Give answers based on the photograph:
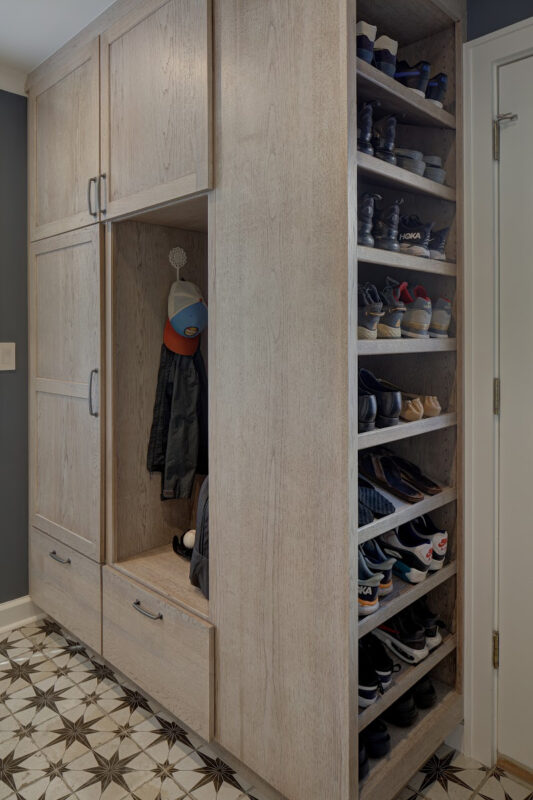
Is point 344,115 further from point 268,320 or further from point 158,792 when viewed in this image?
point 158,792

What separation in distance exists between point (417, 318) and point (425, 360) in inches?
10.1

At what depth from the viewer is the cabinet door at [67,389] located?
83.7 inches

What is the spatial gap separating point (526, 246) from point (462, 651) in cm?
129

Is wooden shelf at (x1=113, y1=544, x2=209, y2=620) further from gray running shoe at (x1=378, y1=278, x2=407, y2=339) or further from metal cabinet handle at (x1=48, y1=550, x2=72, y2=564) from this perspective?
gray running shoe at (x1=378, y1=278, x2=407, y2=339)

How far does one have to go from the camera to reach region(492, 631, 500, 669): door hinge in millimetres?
1729

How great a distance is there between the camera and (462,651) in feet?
5.90

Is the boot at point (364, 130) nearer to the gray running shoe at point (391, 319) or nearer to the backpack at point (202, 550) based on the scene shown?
the gray running shoe at point (391, 319)

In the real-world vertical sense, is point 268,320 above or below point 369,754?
above

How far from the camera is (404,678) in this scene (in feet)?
5.24

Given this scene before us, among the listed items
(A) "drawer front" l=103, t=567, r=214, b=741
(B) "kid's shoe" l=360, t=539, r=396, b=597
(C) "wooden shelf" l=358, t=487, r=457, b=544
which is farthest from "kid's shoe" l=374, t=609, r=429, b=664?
(A) "drawer front" l=103, t=567, r=214, b=741

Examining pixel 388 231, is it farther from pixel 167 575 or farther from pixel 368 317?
pixel 167 575

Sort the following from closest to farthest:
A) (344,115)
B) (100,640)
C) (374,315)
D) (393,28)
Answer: (344,115) → (374,315) → (393,28) → (100,640)

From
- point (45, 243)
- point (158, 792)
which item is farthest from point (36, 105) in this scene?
point (158, 792)

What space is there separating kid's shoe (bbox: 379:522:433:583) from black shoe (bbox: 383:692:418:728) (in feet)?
1.27
